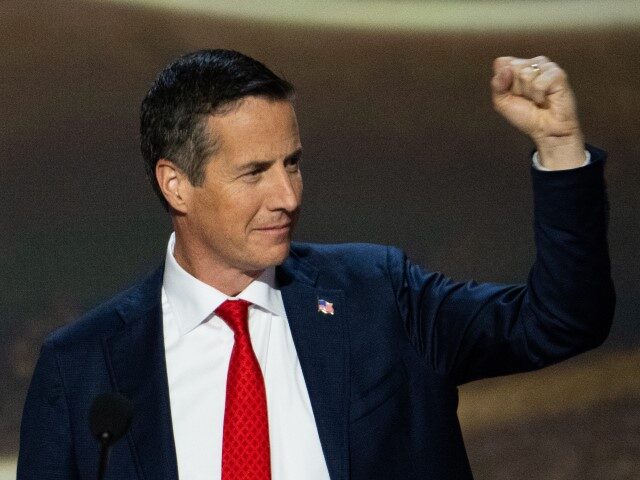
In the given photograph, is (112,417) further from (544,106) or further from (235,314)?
(544,106)

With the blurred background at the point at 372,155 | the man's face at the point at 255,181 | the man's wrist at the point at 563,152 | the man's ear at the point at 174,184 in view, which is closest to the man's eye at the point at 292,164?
the man's face at the point at 255,181

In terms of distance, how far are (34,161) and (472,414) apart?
1.18m

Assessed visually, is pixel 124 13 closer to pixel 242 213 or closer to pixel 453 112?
pixel 453 112

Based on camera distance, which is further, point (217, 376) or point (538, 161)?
point (217, 376)

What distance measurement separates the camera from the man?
1958 millimetres

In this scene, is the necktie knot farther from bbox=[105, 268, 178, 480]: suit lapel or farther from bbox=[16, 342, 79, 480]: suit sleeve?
bbox=[16, 342, 79, 480]: suit sleeve

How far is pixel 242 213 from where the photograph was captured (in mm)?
1964

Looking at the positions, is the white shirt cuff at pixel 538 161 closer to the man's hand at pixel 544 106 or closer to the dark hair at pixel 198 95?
the man's hand at pixel 544 106

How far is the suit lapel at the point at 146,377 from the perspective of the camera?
195cm

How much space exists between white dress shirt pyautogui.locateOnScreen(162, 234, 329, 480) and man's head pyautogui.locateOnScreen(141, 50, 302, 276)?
0.18 ft

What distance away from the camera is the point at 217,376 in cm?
203

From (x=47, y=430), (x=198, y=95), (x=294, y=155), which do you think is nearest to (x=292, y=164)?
(x=294, y=155)

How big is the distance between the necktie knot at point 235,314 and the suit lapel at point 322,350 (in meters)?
0.07

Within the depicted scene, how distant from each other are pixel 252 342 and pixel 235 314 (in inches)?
1.9
